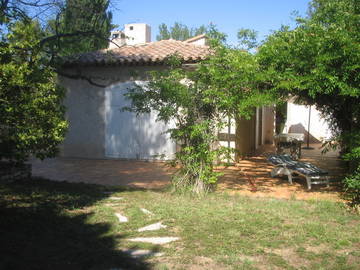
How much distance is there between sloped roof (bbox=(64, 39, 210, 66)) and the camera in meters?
11.9

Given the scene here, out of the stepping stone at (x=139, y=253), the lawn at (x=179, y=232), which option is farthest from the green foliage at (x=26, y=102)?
the stepping stone at (x=139, y=253)

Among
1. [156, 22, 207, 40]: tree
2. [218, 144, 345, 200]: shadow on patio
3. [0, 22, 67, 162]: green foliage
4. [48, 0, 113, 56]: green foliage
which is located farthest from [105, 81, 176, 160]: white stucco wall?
[156, 22, 207, 40]: tree

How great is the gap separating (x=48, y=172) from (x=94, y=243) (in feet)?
20.3

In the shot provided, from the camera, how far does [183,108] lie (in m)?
6.91

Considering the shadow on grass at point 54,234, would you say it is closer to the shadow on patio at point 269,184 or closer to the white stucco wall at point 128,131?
the shadow on patio at point 269,184

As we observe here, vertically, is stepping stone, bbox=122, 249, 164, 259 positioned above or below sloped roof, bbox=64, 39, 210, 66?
below

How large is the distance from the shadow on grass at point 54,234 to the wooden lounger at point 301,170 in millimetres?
4431

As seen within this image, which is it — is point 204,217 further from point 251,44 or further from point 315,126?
point 315,126

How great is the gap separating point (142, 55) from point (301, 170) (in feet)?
21.6

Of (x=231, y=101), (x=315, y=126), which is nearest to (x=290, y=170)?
(x=231, y=101)

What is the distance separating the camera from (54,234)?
505 centimetres

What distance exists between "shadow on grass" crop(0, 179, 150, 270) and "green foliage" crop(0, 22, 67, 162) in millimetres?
1025

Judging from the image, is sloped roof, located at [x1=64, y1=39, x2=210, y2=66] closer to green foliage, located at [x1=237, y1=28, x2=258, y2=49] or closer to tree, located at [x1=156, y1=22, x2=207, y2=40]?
green foliage, located at [x1=237, y1=28, x2=258, y2=49]

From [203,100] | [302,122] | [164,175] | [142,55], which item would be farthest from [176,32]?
[203,100]
